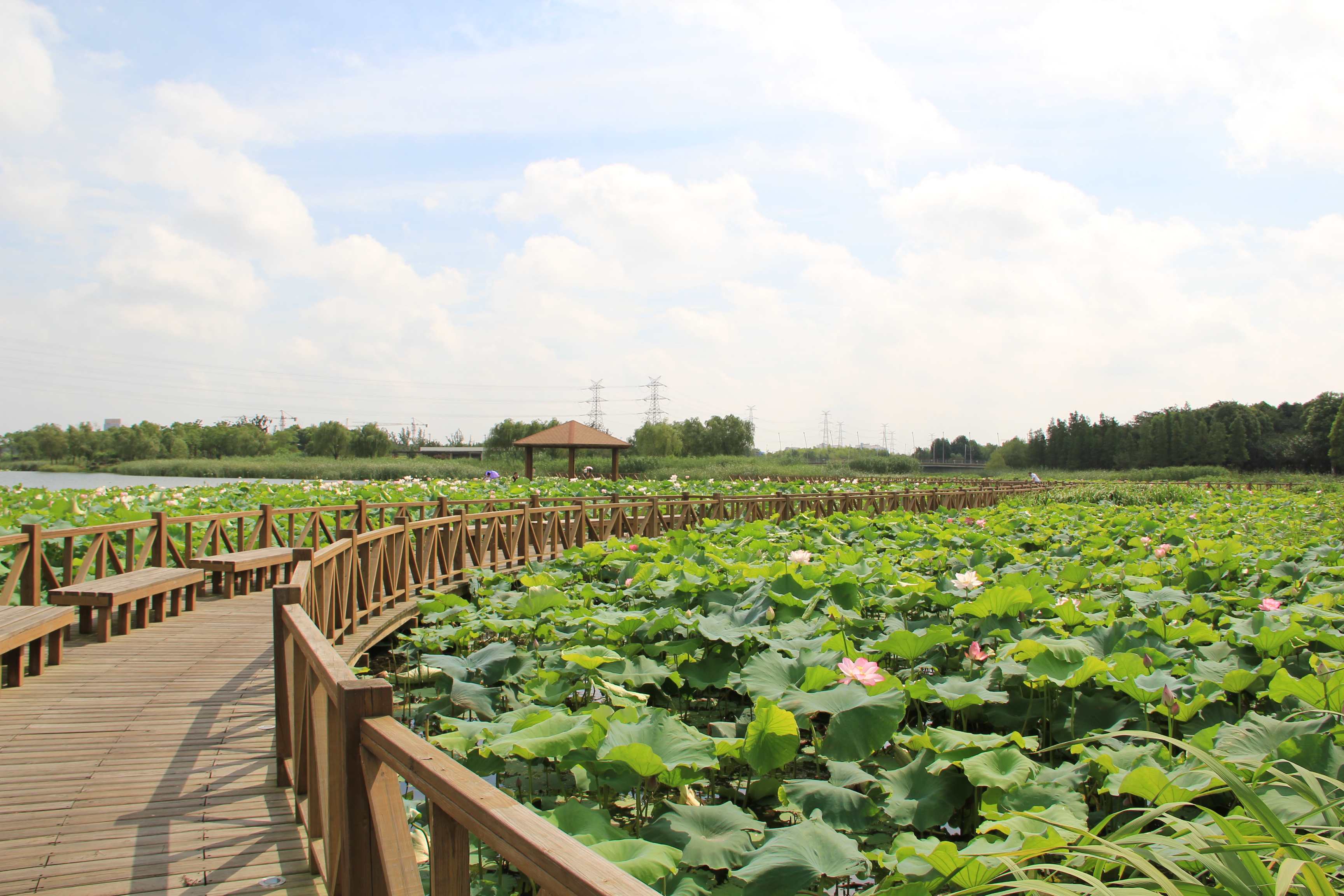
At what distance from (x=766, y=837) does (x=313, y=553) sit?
11.2ft

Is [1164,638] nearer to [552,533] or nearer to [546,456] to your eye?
[552,533]

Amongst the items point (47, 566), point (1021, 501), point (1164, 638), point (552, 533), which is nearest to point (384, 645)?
point (47, 566)

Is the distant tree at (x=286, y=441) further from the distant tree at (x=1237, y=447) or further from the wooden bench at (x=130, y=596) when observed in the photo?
the distant tree at (x=1237, y=447)

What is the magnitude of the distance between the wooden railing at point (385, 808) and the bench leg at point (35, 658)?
2.85 meters

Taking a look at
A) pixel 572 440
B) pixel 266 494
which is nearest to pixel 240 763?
pixel 266 494

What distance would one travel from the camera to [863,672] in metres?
3.27

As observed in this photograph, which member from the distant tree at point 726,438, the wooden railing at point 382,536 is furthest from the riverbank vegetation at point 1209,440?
the wooden railing at point 382,536

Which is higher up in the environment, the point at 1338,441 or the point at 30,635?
the point at 1338,441

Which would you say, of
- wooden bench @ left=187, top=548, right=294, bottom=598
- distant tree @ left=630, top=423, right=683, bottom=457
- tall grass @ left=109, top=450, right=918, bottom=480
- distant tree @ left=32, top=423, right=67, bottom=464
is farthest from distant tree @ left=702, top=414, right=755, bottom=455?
wooden bench @ left=187, top=548, right=294, bottom=598

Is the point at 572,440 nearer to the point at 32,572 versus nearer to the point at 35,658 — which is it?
the point at 32,572

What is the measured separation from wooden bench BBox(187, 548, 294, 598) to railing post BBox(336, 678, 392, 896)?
4.65 meters

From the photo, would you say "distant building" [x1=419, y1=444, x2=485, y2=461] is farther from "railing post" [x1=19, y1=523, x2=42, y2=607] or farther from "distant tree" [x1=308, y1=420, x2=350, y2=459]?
"railing post" [x1=19, y1=523, x2=42, y2=607]

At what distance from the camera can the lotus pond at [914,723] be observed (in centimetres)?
208

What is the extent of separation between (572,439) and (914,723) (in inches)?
782
